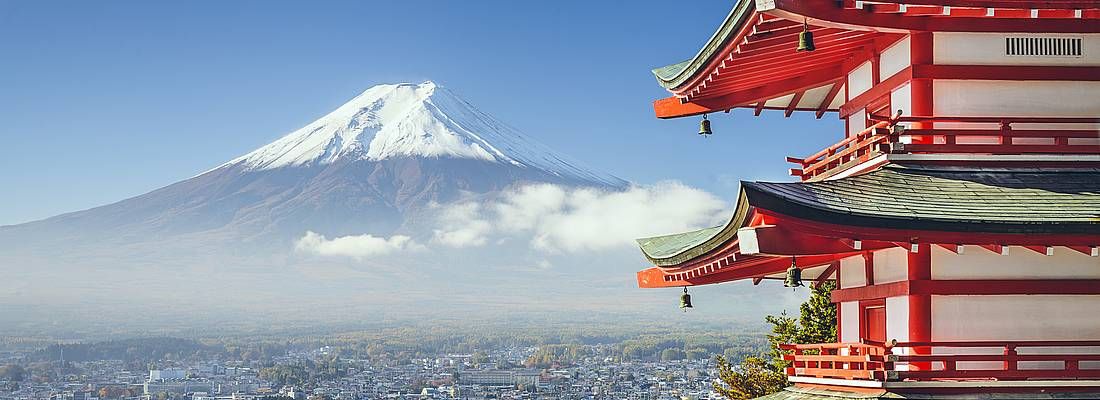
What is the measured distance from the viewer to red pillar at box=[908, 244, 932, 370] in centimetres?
1364

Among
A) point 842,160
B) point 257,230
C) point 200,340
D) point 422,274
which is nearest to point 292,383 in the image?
point 200,340

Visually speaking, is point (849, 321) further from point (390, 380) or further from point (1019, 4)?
point (390, 380)

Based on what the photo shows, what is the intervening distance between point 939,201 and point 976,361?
145 cm

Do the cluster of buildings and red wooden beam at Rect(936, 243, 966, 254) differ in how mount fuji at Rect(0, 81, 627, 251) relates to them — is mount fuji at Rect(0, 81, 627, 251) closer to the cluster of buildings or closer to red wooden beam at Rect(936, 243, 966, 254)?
the cluster of buildings

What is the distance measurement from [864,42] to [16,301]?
164268 millimetres

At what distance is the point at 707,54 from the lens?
1528cm

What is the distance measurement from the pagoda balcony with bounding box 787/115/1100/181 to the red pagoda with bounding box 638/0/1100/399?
0.04 ft

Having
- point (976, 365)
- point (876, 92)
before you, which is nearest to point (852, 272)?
point (876, 92)

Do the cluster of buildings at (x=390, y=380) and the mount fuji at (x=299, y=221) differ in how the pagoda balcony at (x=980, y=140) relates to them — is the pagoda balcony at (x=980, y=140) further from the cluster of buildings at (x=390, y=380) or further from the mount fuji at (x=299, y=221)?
the mount fuji at (x=299, y=221)

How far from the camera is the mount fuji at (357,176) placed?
148 meters

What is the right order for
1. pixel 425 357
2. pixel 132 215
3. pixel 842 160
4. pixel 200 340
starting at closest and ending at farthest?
pixel 842 160, pixel 425 357, pixel 200 340, pixel 132 215

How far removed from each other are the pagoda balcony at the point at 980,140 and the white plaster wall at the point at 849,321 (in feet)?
7.09

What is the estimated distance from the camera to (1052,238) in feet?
41.5

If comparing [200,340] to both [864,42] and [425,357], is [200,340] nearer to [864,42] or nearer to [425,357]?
[425,357]
